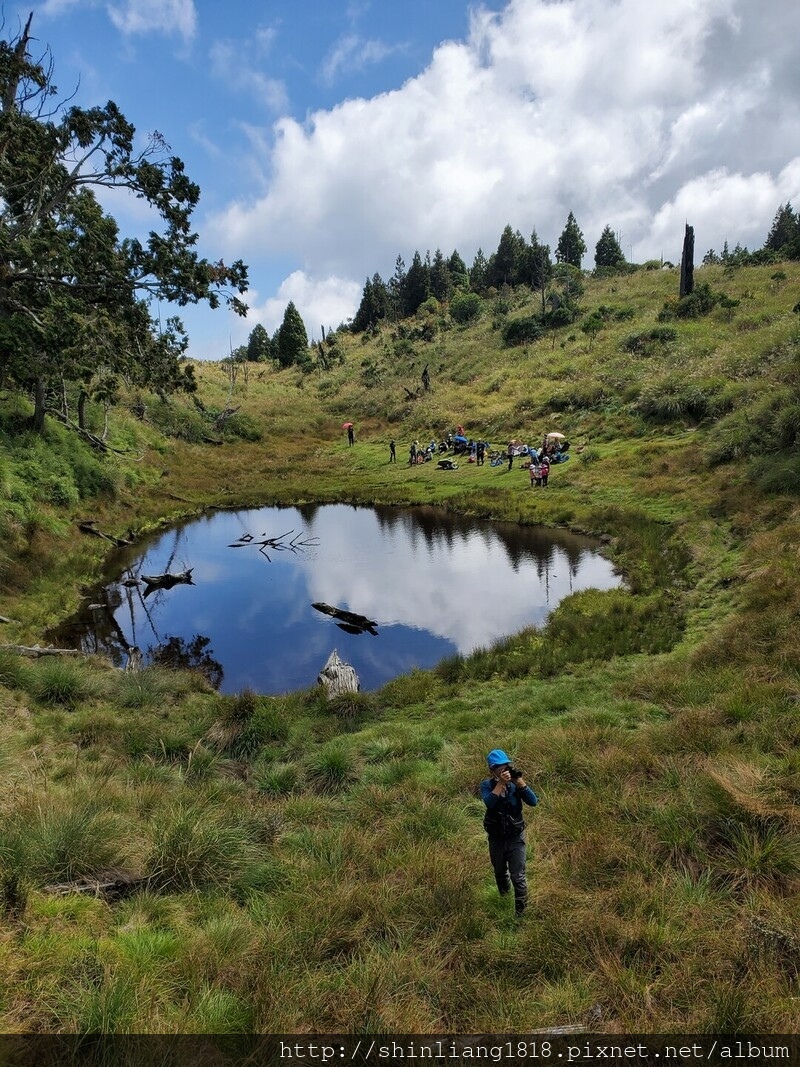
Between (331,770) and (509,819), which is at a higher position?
(509,819)

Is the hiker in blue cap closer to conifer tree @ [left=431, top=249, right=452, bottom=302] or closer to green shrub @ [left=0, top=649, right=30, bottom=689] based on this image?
green shrub @ [left=0, top=649, right=30, bottom=689]

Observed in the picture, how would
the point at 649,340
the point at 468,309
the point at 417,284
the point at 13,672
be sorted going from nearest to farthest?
the point at 13,672 < the point at 649,340 < the point at 468,309 < the point at 417,284

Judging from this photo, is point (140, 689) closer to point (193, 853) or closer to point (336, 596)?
point (193, 853)

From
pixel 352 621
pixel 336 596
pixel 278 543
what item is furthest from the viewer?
pixel 278 543

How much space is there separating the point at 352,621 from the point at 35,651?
799 cm

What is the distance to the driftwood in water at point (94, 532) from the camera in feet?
78.7

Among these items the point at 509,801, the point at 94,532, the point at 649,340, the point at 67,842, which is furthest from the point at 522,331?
the point at 67,842

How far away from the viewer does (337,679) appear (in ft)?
41.2

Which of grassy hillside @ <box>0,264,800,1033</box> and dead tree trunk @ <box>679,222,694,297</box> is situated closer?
grassy hillside @ <box>0,264,800,1033</box>

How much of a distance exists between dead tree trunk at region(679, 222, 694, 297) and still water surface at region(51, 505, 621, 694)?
4168cm

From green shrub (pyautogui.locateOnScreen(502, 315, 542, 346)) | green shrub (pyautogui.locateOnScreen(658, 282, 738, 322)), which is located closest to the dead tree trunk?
green shrub (pyautogui.locateOnScreen(658, 282, 738, 322))

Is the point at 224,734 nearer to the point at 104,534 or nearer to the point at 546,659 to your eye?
the point at 546,659

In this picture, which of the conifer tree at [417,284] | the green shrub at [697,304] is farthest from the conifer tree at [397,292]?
the green shrub at [697,304]

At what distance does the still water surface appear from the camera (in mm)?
14961
